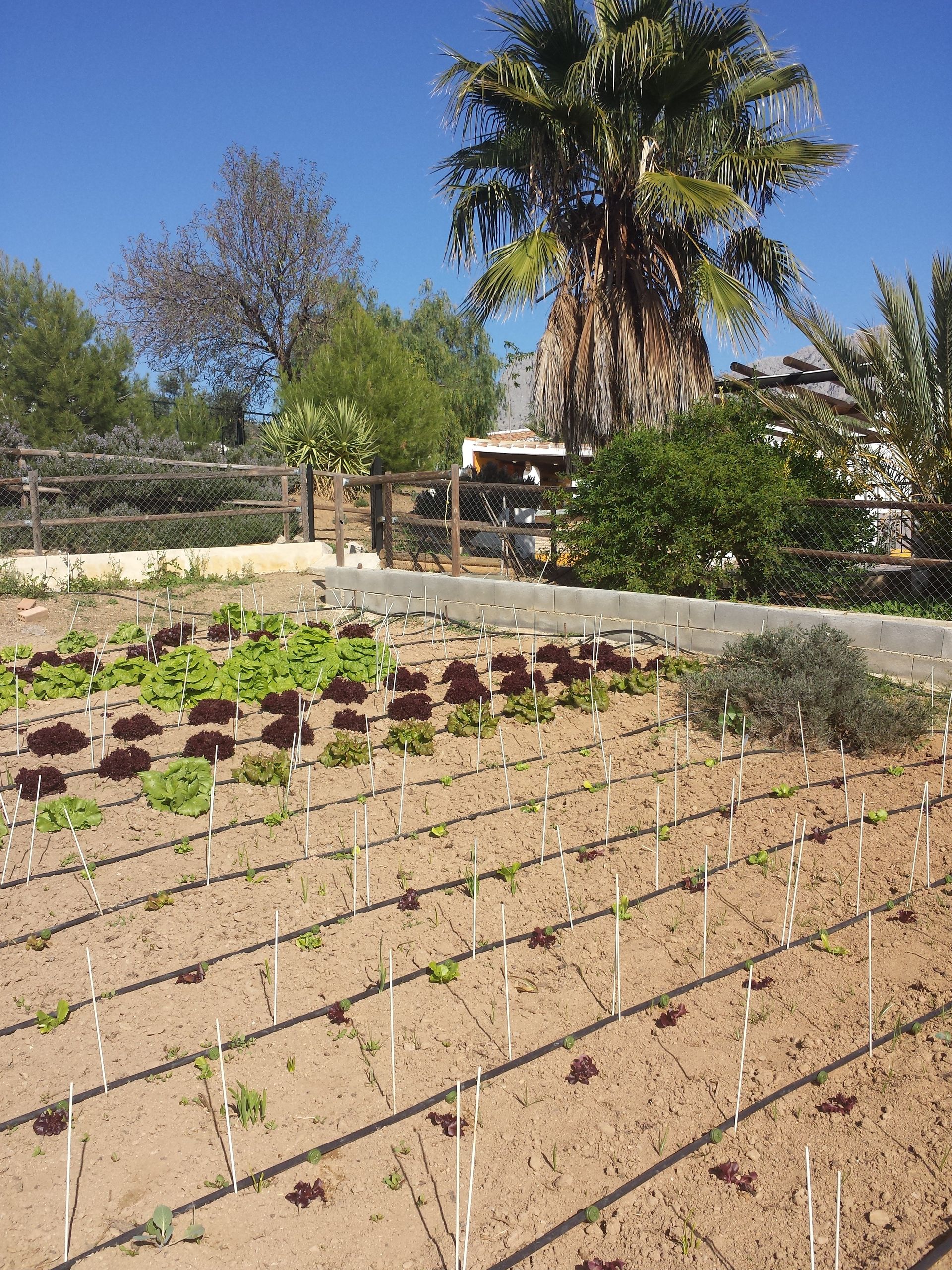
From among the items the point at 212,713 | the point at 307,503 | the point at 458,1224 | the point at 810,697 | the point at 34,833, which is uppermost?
the point at 307,503

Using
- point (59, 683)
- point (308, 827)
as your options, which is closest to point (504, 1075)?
point (308, 827)

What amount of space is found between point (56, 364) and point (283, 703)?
59.8 ft

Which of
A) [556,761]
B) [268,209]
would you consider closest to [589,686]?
[556,761]

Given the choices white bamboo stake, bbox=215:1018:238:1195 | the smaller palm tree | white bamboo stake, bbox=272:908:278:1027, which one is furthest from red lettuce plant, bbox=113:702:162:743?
the smaller palm tree

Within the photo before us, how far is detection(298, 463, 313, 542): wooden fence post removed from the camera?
12812 mm

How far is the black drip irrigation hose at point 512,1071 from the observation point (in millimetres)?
2303

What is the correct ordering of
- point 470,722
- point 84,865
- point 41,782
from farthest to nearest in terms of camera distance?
1. point 470,722
2. point 41,782
3. point 84,865

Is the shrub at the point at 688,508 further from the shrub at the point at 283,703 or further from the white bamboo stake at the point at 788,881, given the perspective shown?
the white bamboo stake at the point at 788,881

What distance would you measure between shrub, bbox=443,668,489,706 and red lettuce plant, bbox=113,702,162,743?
1.77 m

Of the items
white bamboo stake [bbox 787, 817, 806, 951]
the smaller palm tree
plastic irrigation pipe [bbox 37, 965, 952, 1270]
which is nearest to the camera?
plastic irrigation pipe [bbox 37, 965, 952, 1270]

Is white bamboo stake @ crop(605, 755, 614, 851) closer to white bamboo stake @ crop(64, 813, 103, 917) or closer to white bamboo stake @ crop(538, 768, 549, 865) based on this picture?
white bamboo stake @ crop(538, 768, 549, 865)

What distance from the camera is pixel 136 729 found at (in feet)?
18.5

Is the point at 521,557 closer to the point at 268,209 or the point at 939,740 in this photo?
the point at 939,740

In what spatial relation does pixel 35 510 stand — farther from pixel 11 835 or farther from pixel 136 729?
pixel 11 835
